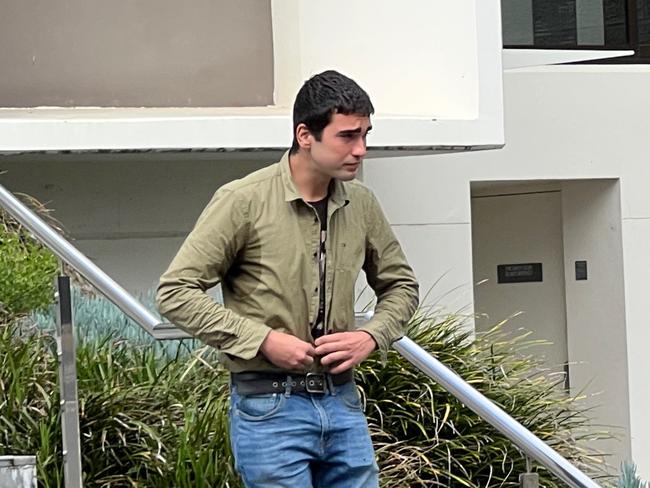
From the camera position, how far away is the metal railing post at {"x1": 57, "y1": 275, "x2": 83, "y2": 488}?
4738 mm

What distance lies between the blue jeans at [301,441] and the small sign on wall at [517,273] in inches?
260

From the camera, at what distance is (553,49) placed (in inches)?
380

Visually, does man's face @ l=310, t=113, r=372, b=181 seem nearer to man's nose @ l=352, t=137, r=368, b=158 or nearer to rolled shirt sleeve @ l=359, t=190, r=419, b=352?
man's nose @ l=352, t=137, r=368, b=158

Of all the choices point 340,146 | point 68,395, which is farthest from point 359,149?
point 68,395

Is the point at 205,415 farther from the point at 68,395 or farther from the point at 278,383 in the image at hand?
the point at 278,383

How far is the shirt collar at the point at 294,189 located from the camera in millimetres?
3830

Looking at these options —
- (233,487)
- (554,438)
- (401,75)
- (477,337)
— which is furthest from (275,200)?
(401,75)

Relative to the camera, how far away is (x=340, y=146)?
3.77 meters

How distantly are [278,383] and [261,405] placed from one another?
75 mm

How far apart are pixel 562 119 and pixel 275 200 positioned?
5850mm

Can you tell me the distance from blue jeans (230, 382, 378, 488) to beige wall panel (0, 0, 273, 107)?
4855 millimetres

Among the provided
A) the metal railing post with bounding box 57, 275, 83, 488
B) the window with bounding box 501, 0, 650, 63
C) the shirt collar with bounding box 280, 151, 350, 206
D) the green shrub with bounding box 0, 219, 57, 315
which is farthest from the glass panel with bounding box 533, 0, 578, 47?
the shirt collar with bounding box 280, 151, 350, 206

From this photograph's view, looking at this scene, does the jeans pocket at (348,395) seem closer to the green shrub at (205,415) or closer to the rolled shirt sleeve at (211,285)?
the rolled shirt sleeve at (211,285)

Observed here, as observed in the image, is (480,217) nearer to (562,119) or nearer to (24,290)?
(562,119)
